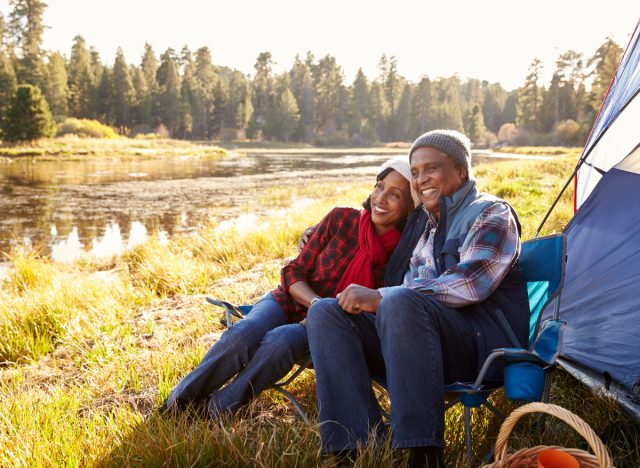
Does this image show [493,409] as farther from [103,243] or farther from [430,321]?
[103,243]

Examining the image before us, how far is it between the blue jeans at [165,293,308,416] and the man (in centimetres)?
26

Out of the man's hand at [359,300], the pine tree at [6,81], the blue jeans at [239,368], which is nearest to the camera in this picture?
the man's hand at [359,300]

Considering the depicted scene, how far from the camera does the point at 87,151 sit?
30.6 m

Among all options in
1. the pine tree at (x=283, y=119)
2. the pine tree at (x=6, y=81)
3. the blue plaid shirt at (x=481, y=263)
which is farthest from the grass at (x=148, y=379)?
the pine tree at (x=283, y=119)

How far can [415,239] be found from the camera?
2549 mm

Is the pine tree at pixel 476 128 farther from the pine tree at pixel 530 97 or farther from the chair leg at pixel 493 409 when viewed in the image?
the chair leg at pixel 493 409

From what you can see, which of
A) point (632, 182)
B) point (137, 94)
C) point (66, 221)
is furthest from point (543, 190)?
point (137, 94)

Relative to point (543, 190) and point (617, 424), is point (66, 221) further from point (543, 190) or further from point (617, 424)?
point (617, 424)

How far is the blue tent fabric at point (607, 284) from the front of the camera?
8.40ft

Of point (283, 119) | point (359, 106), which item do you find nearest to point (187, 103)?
point (283, 119)

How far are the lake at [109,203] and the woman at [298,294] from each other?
6.25 m

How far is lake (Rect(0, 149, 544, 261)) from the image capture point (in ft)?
32.2

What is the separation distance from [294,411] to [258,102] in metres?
66.4

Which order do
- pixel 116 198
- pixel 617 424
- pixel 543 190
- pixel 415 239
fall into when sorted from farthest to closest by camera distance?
1. pixel 116 198
2. pixel 543 190
3. pixel 415 239
4. pixel 617 424
